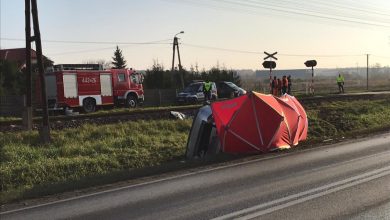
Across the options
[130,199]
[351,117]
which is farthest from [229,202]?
[351,117]

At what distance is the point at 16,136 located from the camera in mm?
16859

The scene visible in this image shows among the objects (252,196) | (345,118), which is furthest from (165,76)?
(252,196)

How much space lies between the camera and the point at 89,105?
31.6 metres

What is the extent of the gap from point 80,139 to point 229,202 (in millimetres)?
10883

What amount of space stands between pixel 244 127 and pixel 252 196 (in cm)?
601

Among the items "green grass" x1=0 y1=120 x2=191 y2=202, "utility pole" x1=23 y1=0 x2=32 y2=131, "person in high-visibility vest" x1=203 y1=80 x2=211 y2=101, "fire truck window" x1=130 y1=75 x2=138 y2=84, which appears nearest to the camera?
"green grass" x1=0 y1=120 x2=191 y2=202

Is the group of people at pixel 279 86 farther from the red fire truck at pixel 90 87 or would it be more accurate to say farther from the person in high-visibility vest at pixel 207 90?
the red fire truck at pixel 90 87

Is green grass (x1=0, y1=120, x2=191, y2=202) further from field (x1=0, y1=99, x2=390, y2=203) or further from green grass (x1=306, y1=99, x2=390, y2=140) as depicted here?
green grass (x1=306, y1=99, x2=390, y2=140)

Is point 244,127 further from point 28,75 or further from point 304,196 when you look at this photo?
point 28,75

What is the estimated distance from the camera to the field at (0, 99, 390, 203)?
40.7ft

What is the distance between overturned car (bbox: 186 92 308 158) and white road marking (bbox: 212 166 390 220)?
4.30 m

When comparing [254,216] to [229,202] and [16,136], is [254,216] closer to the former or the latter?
[229,202]

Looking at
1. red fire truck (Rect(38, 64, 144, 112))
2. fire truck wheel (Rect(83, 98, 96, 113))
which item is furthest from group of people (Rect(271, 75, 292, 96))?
fire truck wheel (Rect(83, 98, 96, 113))

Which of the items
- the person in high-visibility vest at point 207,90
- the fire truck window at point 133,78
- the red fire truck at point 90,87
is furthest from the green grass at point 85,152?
the fire truck window at point 133,78
